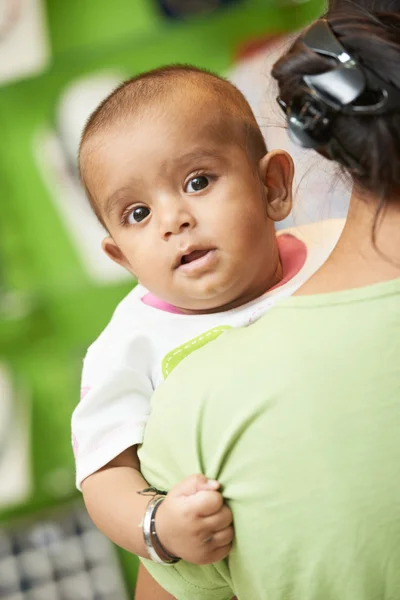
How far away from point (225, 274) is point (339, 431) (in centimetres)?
31

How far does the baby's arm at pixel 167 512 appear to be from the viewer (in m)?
0.63

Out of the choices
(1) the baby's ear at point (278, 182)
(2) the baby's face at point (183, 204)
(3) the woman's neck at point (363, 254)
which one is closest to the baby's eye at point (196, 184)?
(2) the baby's face at point (183, 204)

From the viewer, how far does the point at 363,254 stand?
0.63 m

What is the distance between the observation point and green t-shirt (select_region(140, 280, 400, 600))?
587 mm

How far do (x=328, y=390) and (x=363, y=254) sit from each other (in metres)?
0.12

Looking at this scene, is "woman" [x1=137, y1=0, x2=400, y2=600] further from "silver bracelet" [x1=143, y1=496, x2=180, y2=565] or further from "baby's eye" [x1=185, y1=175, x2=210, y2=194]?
"baby's eye" [x1=185, y1=175, x2=210, y2=194]

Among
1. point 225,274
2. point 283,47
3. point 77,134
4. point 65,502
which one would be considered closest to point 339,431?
point 225,274

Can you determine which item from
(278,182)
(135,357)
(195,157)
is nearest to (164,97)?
(195,157)

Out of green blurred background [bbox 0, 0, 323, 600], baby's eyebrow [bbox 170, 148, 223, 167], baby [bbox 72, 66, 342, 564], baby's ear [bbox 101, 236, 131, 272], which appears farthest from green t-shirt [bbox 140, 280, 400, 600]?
green blurred background [bbox 0, 0, 323, 600]

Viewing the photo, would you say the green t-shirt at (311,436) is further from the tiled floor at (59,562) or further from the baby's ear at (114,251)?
the tiled floor at (59,562)

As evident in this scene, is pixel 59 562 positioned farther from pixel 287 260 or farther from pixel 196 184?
pixel 196 184

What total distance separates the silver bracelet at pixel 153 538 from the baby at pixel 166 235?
3 cm

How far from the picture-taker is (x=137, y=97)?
88 centimetres

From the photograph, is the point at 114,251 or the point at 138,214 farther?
the point at 114,251
